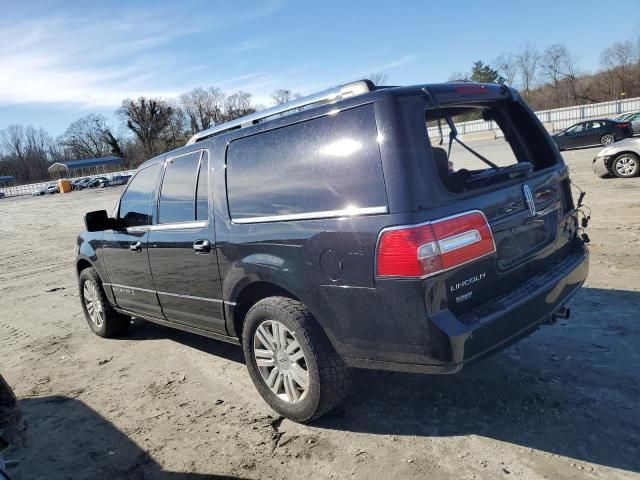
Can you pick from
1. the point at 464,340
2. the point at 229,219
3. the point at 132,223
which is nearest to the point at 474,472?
the point at 464,340

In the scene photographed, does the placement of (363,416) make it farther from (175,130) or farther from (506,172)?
(175,130)

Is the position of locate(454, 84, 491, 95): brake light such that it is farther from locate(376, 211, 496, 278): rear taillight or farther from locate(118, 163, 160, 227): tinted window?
locate(118, 163, 160, 227): tinted window

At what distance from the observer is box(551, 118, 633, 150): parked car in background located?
23.3 metres

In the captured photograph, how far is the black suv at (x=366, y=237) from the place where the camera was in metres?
2.60

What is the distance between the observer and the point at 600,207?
9359 mm

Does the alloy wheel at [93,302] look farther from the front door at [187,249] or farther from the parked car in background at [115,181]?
the parked car in background at [115,181]

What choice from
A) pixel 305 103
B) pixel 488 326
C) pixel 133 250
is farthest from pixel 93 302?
pixel 488 326

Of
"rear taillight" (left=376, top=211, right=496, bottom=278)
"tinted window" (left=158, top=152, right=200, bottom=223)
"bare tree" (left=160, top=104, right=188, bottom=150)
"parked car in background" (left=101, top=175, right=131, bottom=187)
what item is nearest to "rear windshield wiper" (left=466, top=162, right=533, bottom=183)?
"rear taillight" (left=376, top=211, right=496, bottom=278)

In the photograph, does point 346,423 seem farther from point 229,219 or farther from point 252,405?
point 229,219

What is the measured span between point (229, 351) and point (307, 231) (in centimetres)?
229

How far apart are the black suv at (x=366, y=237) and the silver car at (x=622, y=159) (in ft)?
34.4

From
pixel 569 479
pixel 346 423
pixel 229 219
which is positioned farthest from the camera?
pixel 229 219

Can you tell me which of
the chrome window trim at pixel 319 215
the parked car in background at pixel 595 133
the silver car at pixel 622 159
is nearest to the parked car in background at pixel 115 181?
the parked car in background at pixel 595 133

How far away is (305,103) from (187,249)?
1.53 meters
